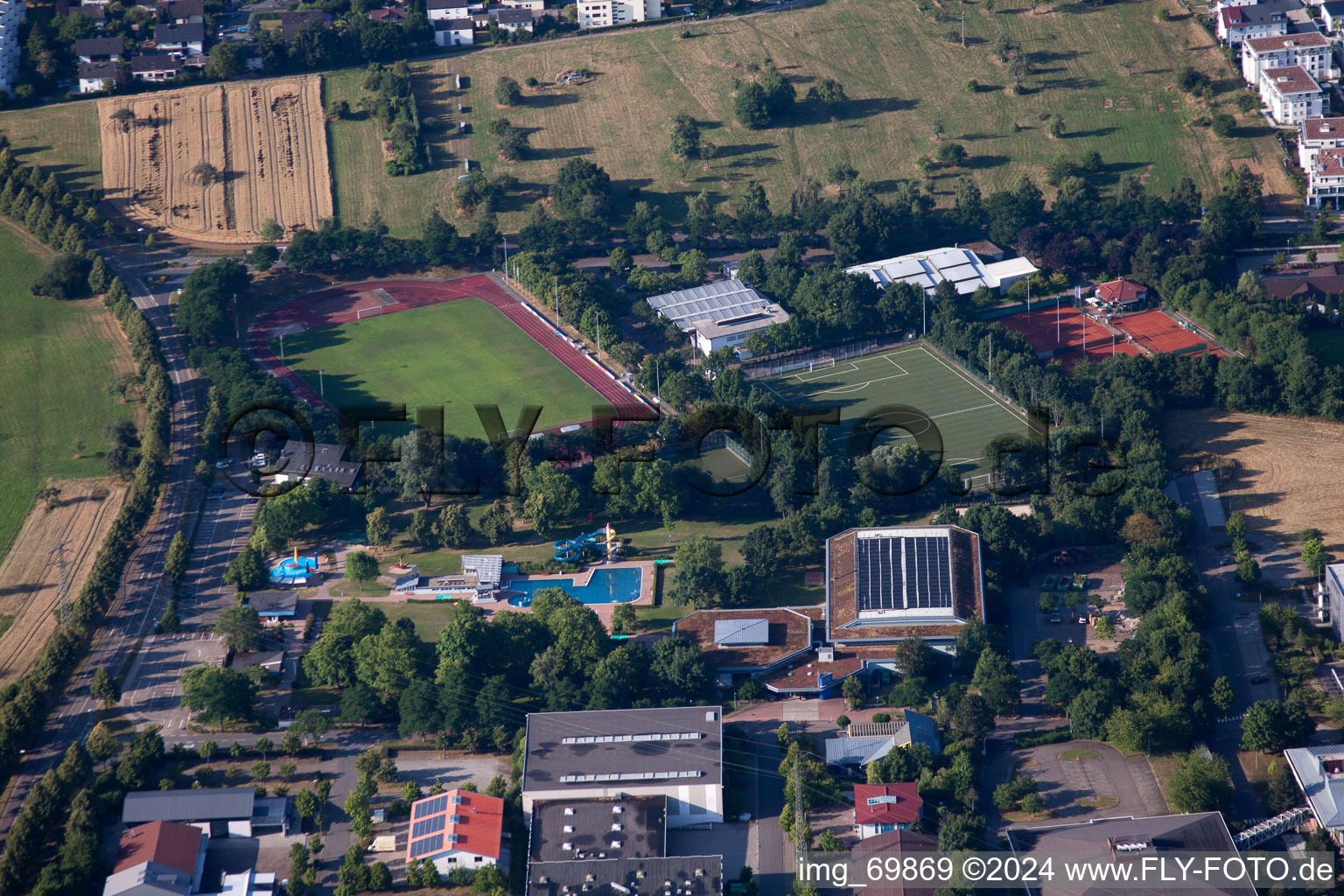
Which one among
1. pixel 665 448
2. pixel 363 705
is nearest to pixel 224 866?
pixel 363 705

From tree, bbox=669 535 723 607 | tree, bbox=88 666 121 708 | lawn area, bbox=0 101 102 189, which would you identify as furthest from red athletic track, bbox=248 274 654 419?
tree, bbox=88 666 121 708

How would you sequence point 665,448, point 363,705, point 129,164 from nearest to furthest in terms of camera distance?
point 363,705 < point 665,448 < point 129,164

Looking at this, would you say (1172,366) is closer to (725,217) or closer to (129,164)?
(725,217)

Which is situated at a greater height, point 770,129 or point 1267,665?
point 770,129

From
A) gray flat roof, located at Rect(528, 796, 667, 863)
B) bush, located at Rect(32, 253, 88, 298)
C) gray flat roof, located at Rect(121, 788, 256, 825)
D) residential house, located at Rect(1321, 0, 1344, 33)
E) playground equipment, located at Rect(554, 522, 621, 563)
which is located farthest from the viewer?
residential house, located at Rect(1321, 0, 1344, 33)

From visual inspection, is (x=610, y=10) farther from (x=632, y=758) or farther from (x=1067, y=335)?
(x=632, y=758)

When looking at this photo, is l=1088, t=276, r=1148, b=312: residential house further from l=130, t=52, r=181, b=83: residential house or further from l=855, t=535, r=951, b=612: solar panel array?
l=130, t=52, r=181, b=83: residential house

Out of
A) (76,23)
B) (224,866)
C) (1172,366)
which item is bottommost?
(224,866)
